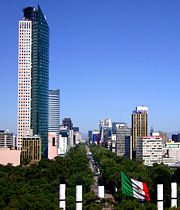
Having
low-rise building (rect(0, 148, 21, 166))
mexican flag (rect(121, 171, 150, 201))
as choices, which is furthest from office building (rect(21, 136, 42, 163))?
mexican flag (rect(121, 171, 150, 201))

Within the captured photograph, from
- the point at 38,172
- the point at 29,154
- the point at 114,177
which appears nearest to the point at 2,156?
the point at 29,154

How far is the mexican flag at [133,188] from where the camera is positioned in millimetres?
55094

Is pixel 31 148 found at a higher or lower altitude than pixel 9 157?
higher

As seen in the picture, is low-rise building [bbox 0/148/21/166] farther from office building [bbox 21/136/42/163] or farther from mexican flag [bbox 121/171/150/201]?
mexican flag [bbox 121/171/150/201]

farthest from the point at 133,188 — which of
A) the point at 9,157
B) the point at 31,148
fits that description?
the point at 31,148

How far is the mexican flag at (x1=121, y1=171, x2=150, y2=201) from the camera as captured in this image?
5509cm

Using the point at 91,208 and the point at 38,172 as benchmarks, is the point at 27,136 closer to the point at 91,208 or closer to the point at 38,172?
the point at 38,172

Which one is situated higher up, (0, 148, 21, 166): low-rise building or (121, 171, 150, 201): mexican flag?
(121, 171, 150, 201): mexican flag

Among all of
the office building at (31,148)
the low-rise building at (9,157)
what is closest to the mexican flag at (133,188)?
the low-rise building at (9,157)

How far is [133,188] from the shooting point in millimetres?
56000

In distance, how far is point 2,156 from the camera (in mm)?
159250

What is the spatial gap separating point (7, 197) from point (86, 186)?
23322mm

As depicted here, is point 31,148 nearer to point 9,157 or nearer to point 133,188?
point 9,157

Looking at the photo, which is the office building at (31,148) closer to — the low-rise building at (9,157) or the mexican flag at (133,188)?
the low-rise building at (9,157)
